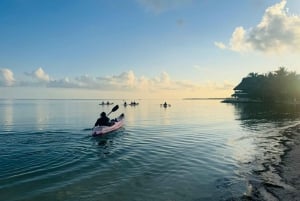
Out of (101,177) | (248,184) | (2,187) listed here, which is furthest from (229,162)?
(2,187)

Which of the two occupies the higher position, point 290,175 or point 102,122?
point 102,122

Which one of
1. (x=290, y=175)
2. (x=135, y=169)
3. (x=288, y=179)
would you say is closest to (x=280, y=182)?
(x=288, y=179)

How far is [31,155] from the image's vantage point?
2016 centimetres

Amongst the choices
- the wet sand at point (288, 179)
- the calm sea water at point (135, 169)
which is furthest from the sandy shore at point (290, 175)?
the calm sea water at point (135, 169)

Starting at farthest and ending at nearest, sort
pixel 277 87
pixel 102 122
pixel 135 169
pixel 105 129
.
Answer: pixel 277 87, pixel 105 129, pixel 102 122, pixel 135 169

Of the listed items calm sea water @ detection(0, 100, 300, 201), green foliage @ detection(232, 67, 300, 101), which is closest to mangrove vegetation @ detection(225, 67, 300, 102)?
green foliage @ detection(232, 67, 300, 101)

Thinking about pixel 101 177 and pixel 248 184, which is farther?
pixel 101 177

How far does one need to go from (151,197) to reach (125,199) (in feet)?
3.43

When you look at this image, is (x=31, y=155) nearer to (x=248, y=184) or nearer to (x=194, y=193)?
(x=194, y=193)

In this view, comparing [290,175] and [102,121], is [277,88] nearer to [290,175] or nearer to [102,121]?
[102,121]

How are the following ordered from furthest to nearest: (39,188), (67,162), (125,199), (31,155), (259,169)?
(31,155)
(67,162)
(259,169)
(39,188)
(125,199)

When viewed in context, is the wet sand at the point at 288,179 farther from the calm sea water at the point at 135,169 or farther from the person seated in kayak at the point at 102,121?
the person seated in kayak at the point at 102,121

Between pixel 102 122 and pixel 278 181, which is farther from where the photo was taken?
pixel 102 122

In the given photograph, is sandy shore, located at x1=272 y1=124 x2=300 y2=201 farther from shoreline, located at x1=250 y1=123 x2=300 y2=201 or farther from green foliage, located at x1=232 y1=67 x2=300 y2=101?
green foliage, located at x1=232 y1=67 x2=300 y2=101
